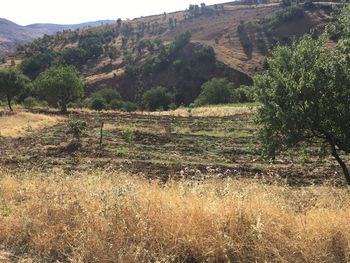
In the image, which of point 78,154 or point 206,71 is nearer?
point 78,154

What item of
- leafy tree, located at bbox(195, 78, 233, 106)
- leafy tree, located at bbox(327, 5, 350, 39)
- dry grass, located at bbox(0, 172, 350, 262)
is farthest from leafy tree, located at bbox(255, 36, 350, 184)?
leafy tree, located at bbox(195, 78, 233, 106)

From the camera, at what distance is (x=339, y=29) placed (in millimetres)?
10516

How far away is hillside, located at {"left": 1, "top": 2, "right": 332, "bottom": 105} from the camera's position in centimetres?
10812

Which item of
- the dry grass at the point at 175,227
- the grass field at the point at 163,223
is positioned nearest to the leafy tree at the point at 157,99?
the grass field at the point at 163,223

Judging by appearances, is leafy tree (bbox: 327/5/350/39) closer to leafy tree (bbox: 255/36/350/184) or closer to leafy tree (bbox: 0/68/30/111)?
leafy tree (bbox: 255/36/350/184)

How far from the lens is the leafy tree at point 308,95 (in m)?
10.3

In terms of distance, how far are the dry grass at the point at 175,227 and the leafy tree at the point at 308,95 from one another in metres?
4.31

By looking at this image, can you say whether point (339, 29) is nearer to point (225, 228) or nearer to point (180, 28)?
point (225, 228)

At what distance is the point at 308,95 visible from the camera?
34.8 ft

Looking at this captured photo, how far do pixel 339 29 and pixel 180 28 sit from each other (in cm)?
14817

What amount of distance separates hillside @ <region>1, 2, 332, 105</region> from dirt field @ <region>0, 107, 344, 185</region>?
7327 centimetres

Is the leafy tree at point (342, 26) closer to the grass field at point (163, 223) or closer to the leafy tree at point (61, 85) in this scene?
the grass field at point (163, 223)

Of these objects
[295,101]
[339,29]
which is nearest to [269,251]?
[295,101]

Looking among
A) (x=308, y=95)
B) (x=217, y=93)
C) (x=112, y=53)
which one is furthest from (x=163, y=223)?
(x=112, y=53)
